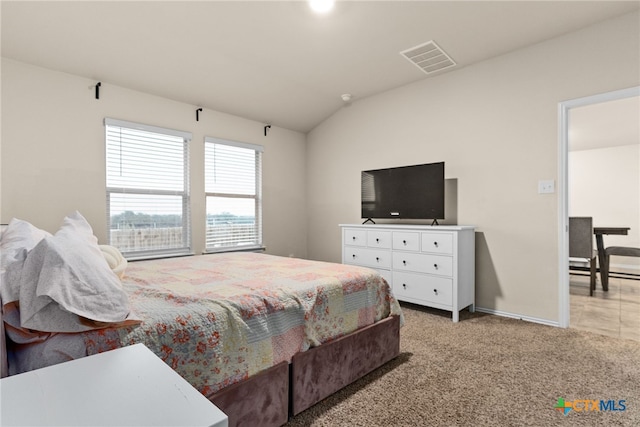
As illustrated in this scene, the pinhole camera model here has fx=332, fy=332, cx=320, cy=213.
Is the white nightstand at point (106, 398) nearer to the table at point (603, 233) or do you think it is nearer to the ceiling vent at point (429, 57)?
the ceiling vent at point (429, 57)

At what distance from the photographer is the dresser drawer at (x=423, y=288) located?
10.2 feet

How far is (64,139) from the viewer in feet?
9.77

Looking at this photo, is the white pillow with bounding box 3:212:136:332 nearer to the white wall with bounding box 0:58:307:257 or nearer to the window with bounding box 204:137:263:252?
the white wall with bounding box 0:58:307:257

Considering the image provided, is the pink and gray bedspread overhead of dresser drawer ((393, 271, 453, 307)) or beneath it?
overhead

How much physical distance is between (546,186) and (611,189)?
4121 mm

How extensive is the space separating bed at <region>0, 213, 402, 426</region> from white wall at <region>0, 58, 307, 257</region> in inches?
49.7

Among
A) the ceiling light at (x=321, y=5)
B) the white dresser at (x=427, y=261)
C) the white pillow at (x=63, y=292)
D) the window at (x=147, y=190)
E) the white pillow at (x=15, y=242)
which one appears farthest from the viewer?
the window at (x=147, y=190)

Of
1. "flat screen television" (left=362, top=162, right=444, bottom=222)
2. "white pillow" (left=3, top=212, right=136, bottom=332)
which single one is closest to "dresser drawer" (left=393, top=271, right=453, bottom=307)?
"flat screen television" (left=362, top=162, right=444, bottom=222)

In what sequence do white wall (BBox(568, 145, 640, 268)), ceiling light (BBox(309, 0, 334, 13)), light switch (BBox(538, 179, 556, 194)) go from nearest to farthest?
ceiling light (BBox(309, 0, 334, 13)) → light switch (BBox(538, 179, 556, 194)) → white wall (BBox(568, 145, 640, 268))

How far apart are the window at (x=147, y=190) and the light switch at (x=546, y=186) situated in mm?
3614

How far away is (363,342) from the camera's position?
77.1 inches

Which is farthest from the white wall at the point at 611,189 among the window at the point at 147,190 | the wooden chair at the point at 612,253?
the window at the point at 147,190

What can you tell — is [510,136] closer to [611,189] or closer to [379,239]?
[379,239]

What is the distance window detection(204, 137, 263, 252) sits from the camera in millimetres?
4051
